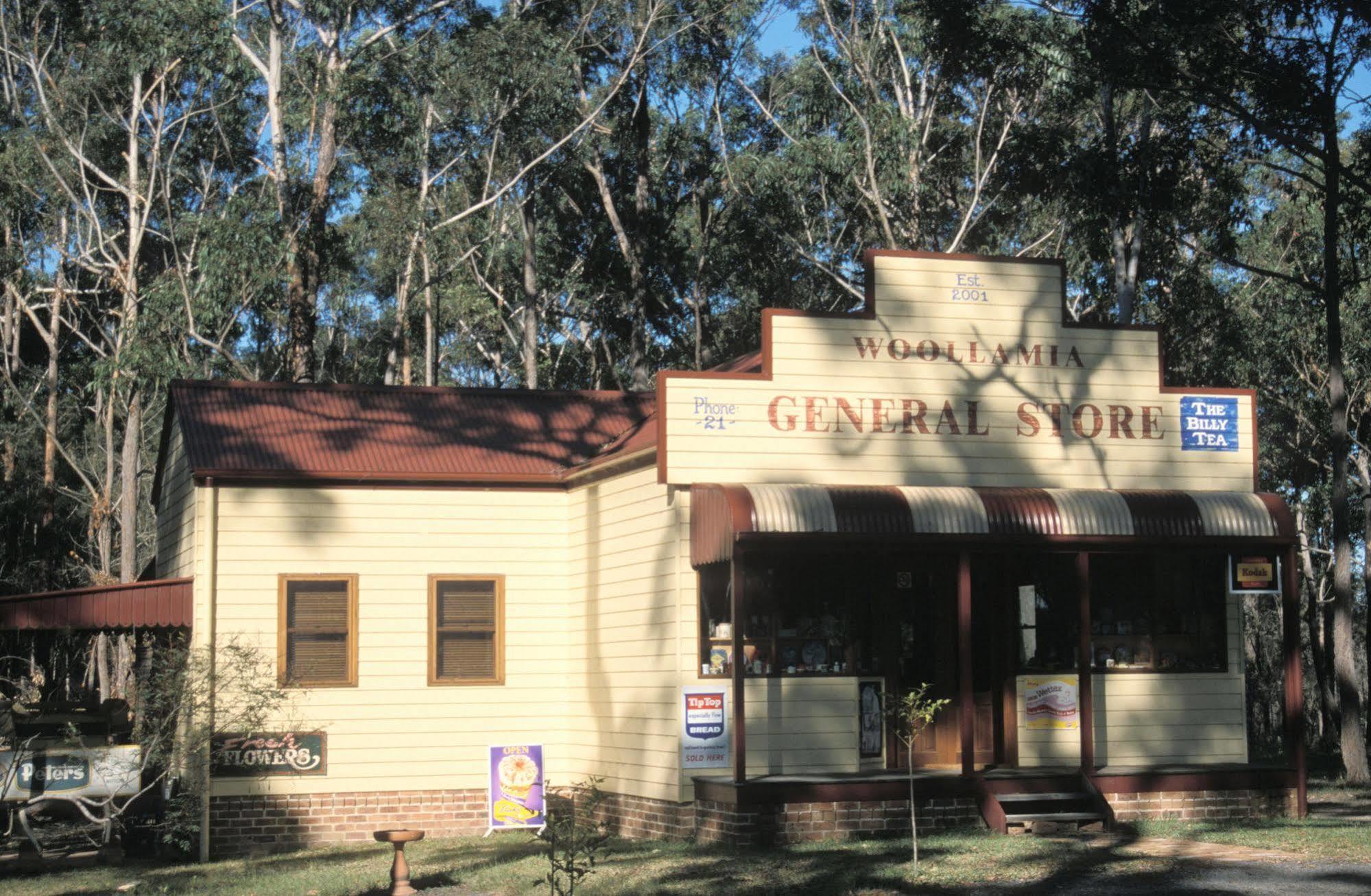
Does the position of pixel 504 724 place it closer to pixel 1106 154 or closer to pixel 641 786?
pixel 641 786

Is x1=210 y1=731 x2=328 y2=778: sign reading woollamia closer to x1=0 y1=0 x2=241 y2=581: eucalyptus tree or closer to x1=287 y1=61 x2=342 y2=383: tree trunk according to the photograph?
x1=287 y1=61 x2=342 y2=383: tree trunk

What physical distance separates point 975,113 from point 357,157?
47.8 ft

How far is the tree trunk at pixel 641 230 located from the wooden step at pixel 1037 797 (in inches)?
907

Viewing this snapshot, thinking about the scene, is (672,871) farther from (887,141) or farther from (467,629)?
(887,141)

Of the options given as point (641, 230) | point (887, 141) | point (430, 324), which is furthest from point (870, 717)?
point (430, 324)

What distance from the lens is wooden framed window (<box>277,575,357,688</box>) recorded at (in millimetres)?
18156

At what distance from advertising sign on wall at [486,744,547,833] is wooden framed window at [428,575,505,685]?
0.91m

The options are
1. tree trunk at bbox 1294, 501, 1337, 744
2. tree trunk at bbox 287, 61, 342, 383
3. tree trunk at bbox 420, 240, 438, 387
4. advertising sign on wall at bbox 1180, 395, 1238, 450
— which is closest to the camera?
advertising sign on wall at bbox 1180, 395, 1238, 450

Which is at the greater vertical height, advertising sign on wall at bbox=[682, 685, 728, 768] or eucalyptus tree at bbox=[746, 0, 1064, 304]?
eucalyptus tree at bbox=[746, 0, 1064, 304]

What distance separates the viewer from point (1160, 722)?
55.8ft

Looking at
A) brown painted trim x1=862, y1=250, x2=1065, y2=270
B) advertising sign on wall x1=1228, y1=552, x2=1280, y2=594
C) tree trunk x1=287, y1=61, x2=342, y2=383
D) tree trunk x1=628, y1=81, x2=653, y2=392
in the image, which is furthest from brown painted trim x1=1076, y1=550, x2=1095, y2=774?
tree trunk x1=628, y1=81, x2=653, y2=392

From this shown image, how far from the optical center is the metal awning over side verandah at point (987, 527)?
49.9 feet

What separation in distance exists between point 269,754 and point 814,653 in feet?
20.2

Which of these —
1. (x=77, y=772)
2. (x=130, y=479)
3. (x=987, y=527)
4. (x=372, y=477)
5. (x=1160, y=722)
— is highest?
(x=130, y=479)
